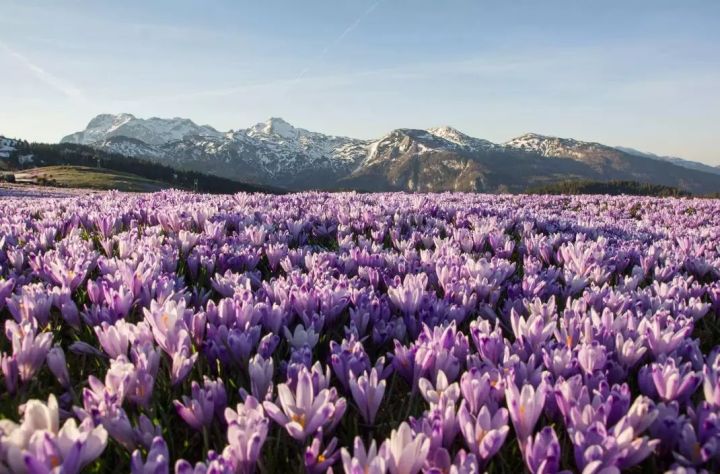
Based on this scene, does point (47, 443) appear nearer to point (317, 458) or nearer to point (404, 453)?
point (317, 458)

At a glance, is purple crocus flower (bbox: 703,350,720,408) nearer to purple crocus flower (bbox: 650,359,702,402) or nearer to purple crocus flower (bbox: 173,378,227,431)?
purple crocus flower (bbox: 650,359,702,402)

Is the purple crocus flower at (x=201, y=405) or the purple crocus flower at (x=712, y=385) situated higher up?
the purple crocus flower at (x=712, y=385)

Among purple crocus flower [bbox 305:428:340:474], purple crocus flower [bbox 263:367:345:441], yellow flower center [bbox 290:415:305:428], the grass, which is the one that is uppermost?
the grass

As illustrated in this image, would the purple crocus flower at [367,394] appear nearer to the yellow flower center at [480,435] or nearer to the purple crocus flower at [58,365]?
the yellow flower center at [480,435]

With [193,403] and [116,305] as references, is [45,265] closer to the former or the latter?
[116,305]

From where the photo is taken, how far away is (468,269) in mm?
4324

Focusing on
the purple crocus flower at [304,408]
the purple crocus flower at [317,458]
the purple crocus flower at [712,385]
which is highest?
the purple crocus flower at [712,385]

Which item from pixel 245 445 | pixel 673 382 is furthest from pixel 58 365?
pixel 673 382

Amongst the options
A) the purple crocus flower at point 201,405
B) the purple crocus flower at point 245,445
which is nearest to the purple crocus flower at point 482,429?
the purple crocus flower at point 245,445

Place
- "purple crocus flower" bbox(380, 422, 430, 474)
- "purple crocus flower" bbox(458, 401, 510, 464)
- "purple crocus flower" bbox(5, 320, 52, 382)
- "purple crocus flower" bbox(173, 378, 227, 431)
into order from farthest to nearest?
"purple crocus flower" bbox(5, 320, 52, 382) → "purple crocus flower" bbox(173, 378, 227, 431) → "purple crocus flower" bbox(458, 401, 510, 464) → "purple crocus flower" bbox(380, 422, 430, 474)

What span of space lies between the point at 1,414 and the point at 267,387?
46.5 inches

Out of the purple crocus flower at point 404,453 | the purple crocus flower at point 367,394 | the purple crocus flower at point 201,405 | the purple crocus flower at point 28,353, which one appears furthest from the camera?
the purple crocus flower at point 28,353

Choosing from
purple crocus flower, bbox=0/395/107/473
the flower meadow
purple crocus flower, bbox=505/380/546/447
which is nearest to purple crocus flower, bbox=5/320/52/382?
the flower meadow

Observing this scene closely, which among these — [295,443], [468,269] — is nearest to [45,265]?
[295,443]
